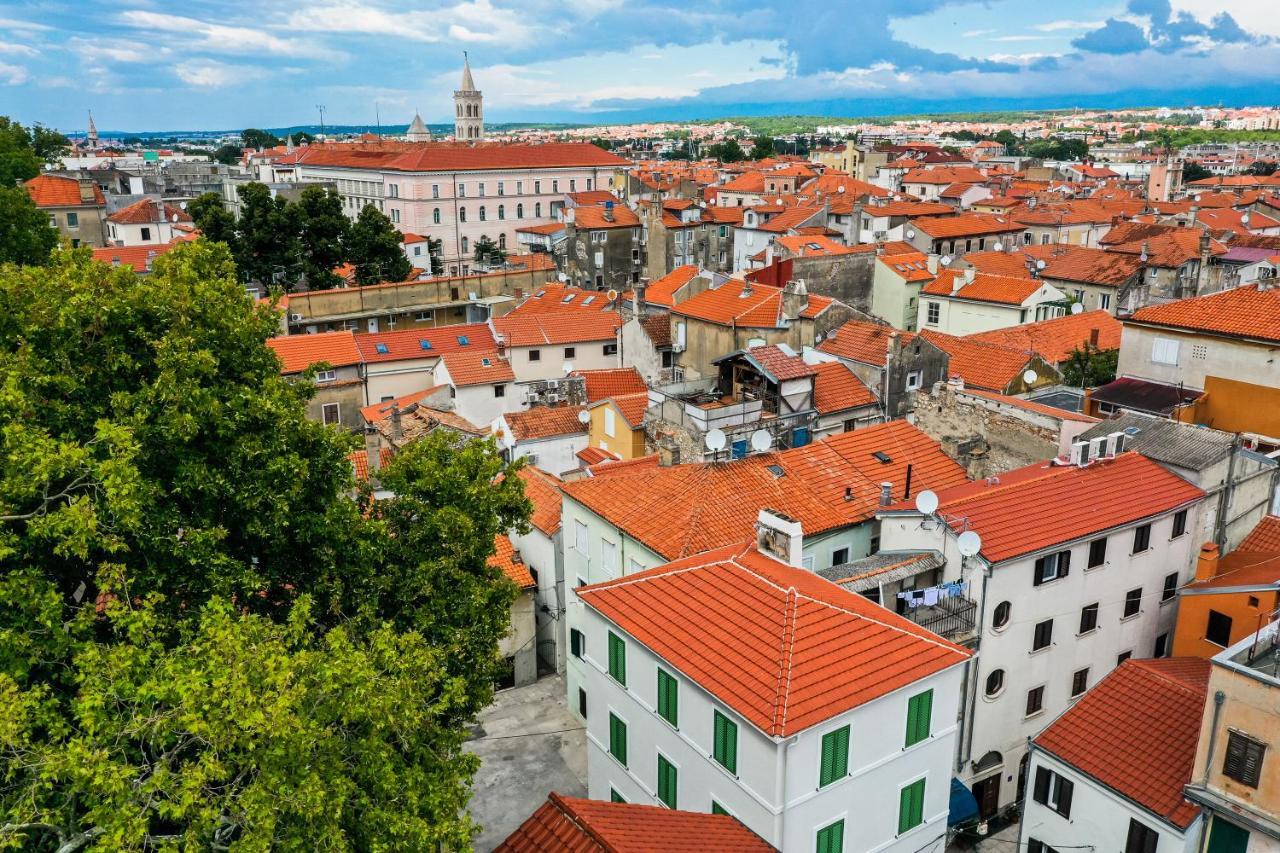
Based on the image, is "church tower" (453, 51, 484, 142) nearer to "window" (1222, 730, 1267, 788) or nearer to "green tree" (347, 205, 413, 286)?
"green tree" (347, 205, 413, 286)

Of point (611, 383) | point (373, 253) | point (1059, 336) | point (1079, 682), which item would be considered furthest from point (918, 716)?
point (373, 253)

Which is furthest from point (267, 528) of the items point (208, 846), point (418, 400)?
point (418, 400)

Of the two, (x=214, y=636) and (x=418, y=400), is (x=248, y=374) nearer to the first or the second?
(x=214, y=636)

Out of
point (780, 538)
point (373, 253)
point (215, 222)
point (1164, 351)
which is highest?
point (215, 222)

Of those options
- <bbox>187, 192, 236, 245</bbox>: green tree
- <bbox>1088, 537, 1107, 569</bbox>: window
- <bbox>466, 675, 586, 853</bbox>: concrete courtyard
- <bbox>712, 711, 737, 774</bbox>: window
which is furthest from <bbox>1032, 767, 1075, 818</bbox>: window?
<bbox>187, 192, 236, 245</bbox>: green tree

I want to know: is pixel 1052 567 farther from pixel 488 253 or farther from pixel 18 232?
pixel 488 253

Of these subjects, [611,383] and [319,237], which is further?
[319,237]
